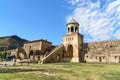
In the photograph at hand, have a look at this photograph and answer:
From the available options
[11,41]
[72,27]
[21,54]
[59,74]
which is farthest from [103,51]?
[11,41]

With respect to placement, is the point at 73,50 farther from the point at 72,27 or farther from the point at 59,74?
the point at 59,74

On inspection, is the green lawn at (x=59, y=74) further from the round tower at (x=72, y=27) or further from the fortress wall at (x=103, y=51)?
the round tower at (x=72, y=27)

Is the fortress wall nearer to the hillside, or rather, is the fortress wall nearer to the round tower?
the round tower

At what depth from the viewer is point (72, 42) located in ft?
164

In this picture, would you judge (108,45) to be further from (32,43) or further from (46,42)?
(32,43)

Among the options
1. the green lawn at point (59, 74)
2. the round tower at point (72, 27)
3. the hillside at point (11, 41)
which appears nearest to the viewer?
the green lawn at point (59, 74)

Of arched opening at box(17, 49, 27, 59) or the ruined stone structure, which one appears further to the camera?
arched opening at box(17, 49, 27, 59)

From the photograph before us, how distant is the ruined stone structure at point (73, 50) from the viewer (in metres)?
43.4

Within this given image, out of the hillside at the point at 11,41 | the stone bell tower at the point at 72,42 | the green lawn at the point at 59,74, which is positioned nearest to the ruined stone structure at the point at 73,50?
the stone bell tower at the point at 72,42

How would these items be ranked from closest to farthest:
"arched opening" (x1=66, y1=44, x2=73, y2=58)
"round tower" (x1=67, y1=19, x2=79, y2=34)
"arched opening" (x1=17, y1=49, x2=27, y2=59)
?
"arched opening" (x1=66, y1=44, x2=73, y2=58)
"round tower" (x1=67, y1=19, x2=79, y2=34)
"arched opening" (x1=17, y1=49, x2=27, y2=59)

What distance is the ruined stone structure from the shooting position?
142 feet

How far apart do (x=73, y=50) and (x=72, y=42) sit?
90.1 inches

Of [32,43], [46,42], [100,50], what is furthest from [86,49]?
[32,43]

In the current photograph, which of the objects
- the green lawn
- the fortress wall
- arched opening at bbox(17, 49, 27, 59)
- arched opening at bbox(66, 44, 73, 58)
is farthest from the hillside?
the green lawn
